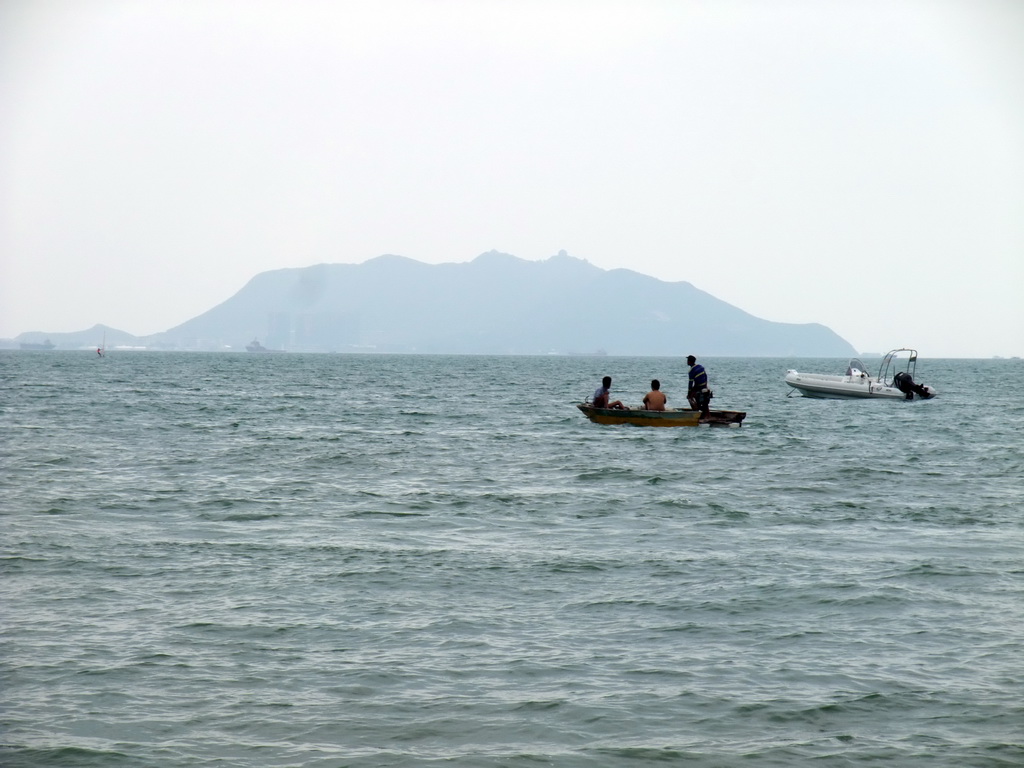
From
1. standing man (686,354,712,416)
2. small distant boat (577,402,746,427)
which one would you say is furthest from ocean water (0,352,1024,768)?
standing man (686,354,712,416)

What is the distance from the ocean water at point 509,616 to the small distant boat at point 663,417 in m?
10.5

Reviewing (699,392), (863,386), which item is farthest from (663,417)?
(863,386)

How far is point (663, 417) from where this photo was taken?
37688 mm

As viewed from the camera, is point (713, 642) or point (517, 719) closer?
point (517, 719)

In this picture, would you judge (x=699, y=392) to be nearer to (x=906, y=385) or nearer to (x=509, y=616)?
(x=906, y=385)

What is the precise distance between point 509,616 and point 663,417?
85.9 feet

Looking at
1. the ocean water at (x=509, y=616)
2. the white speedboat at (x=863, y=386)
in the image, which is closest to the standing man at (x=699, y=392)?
the ocean water at (x=509, y=616)

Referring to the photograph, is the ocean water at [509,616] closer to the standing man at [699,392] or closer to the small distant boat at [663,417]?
the small distant boat at [663,417]

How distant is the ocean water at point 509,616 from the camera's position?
876 cm

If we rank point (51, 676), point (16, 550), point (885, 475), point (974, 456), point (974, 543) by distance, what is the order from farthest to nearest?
point (974, 456), point (885, 475), point (974, 543), point (16, 550), point (51, 676)

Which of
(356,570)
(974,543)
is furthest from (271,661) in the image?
(974,543)

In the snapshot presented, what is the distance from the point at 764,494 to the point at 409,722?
14822 millimetres

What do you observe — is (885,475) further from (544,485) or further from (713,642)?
(713,642)

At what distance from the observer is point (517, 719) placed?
9.10 metres
